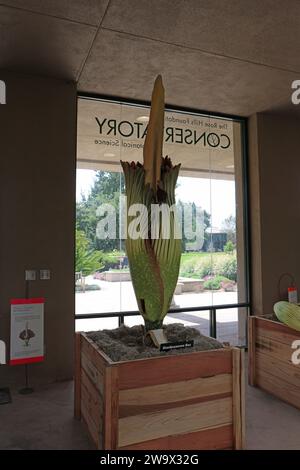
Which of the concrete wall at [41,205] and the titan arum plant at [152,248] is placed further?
the concrete wall at [41,205]

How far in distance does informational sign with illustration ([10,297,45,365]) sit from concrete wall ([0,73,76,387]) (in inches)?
5.4

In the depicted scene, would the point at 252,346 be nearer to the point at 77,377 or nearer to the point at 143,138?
the point at 77,377

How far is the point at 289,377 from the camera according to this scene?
269 cm

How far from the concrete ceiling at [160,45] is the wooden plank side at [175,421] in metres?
2.45

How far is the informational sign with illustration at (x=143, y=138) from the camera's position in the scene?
361 centimetres

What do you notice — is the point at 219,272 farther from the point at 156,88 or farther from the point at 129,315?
the point at 156,88

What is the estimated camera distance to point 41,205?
3236mm

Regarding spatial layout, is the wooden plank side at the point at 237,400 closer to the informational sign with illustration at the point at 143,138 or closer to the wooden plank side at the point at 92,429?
the wooden plank side at the point at 92,429

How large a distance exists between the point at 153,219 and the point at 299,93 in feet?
8.43

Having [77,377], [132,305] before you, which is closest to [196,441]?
[77,377]

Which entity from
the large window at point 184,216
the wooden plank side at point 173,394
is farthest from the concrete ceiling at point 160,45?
the wooden plank side at point 173,394

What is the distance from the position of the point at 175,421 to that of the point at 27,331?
Answer: 64.0 inches
